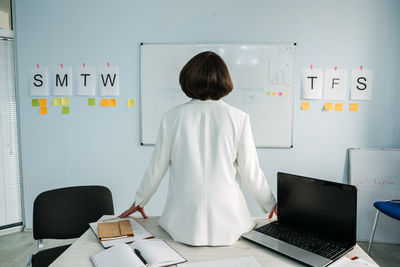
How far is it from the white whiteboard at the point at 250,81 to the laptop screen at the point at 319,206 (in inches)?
62.1

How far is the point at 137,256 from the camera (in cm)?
107

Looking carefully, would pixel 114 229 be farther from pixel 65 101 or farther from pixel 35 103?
pixel 35 103

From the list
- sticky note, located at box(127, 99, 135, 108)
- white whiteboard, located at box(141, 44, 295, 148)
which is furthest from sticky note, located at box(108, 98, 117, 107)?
white whiteboard, located at box(141, 44, 295, 148)

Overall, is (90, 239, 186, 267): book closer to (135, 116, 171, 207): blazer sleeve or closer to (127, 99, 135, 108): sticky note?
(135, 116, 171, 207): blazer sleeve

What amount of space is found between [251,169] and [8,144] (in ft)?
9.09

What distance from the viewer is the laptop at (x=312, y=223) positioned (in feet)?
3.52

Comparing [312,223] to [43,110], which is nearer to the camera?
[312,223]

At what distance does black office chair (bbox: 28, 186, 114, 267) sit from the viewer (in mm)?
1719

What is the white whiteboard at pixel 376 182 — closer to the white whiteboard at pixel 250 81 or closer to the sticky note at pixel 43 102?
the white whiteboard at pixel 250 81

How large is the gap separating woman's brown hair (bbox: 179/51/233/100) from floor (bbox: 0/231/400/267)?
2.18 metres

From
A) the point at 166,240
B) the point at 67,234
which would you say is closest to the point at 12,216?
the point at 67,234

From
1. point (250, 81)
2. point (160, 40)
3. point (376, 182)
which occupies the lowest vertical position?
point (376, 182)

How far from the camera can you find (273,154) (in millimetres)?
2863

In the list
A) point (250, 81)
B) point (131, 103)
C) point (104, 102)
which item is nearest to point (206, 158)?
point (250, 81)
